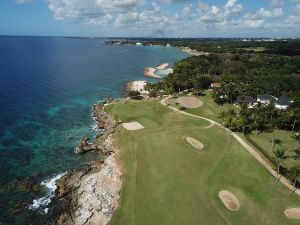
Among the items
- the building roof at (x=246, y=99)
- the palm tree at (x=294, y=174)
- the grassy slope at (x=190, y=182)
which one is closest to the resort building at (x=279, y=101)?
the building roof at (x=246, y=99)

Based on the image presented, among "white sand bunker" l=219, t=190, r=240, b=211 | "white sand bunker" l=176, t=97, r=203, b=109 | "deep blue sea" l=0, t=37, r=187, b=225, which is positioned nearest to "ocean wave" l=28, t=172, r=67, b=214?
"deep blue sea" l=0, t=37, r=187, b=225

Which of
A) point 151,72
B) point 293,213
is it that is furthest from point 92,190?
point 151,72

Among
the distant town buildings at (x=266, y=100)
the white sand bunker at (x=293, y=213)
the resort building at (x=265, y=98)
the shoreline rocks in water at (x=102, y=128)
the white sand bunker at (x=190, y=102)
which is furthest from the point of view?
the resort building at (x=265, y=98)

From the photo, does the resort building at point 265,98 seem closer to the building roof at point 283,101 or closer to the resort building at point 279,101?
the resort building at point 279,101

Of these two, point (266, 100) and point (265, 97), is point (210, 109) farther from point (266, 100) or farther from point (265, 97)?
point (265, 97)

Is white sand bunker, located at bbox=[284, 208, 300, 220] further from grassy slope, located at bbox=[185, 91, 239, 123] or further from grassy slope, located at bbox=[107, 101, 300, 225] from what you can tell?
grassy slope, located at bbox=[185, 91, 239, 123]

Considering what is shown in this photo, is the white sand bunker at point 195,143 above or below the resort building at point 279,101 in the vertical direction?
below
